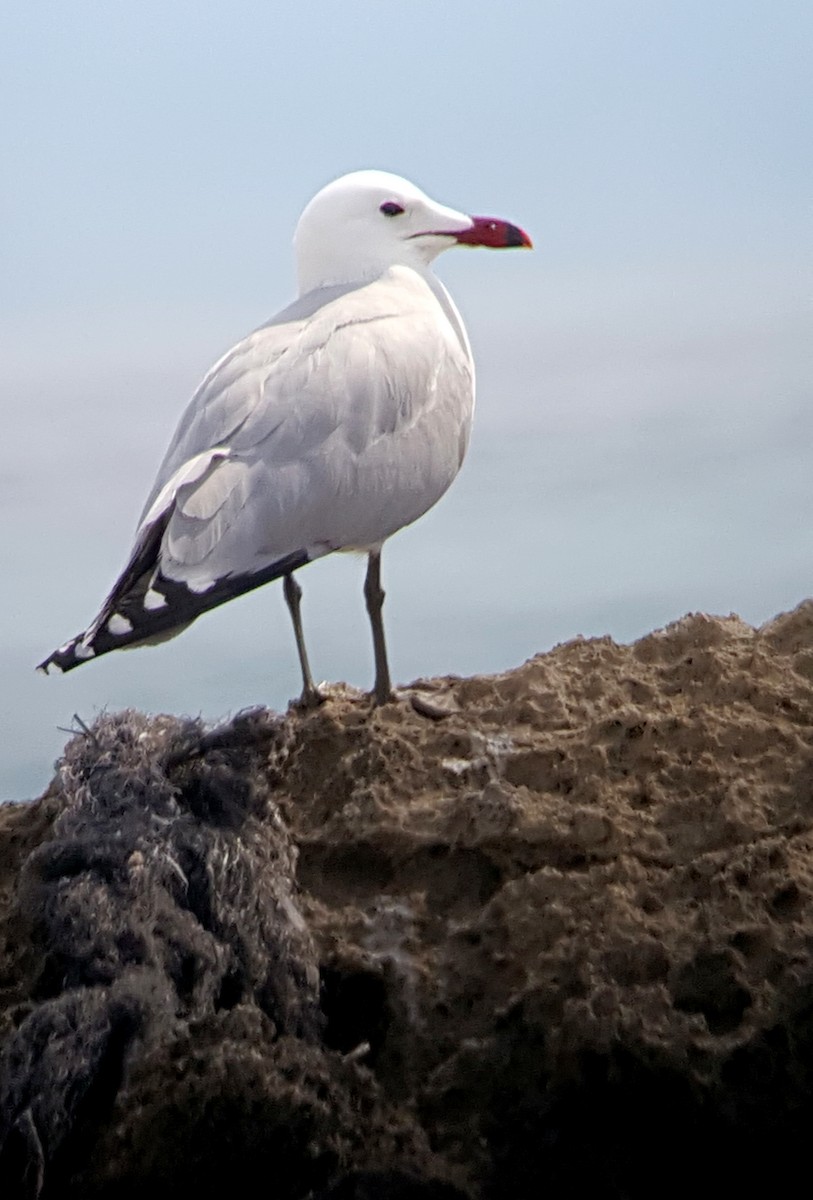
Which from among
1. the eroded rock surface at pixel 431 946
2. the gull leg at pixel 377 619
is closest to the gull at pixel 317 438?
the gull leg at pixel 377 619

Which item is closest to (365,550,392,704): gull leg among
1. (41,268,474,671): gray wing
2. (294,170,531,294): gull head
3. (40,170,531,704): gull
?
(40,170,531,704): gull

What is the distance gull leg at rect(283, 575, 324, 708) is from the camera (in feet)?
18.6

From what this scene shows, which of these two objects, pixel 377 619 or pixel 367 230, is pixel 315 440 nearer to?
pixel 377 619

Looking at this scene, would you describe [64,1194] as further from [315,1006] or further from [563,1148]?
[563,1148]

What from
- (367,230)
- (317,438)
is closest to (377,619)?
(317,438)

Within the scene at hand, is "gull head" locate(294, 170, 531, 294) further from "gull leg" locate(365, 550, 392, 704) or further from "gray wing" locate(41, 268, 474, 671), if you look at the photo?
"gull leg" locate(365, 550, 392, 704)

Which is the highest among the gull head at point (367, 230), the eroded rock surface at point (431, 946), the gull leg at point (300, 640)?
the gull head at point (367, 230)

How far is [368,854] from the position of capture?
16.6 feet

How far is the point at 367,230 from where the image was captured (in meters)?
6.32

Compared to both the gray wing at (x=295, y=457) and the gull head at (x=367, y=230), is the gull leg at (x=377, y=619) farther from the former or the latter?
the gull head at (x=367, y=230)

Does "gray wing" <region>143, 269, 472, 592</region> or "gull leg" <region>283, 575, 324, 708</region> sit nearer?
"gray wing" <region>143, 269, 472, 592</region>

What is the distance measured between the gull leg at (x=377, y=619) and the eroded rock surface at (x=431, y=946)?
21cm

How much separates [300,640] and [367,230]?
4.75ft

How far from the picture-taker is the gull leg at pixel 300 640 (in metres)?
5.67
